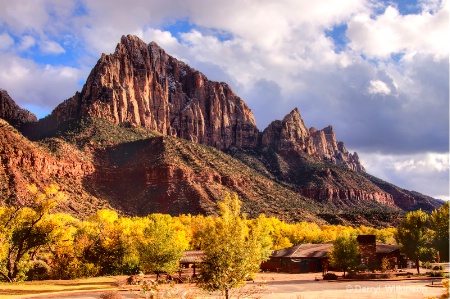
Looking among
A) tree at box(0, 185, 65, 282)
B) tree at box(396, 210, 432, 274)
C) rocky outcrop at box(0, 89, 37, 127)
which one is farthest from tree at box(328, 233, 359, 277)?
rocky outcrop at box(0, 89, 37, 127)

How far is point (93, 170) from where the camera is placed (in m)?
135

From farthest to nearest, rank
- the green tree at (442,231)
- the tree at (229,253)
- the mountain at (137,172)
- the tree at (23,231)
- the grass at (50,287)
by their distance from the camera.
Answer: the mountain at (137,172) < the green tree at (442,231) < the tree at (23,231) < the grass at (50,287) < the tree at (229,253)

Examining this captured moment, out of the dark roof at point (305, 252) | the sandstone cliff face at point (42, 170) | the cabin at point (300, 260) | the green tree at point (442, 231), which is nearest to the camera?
the green tree at point (442, 231)

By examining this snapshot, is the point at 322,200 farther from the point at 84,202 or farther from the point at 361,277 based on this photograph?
the point at 361,277

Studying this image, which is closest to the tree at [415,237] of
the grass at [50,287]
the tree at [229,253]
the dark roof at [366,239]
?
the dark roof at [366,239]

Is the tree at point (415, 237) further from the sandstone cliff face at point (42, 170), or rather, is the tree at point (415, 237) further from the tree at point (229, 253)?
the sandstone cliff face at point (42, 170)

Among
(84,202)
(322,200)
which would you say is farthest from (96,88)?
(322,200)

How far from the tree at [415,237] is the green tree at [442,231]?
1.84 meters

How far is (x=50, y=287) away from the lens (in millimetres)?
41062

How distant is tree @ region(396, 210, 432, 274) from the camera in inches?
2243

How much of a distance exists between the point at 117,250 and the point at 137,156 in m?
88.6

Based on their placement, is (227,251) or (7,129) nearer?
(227,251)

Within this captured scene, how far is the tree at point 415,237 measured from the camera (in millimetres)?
56969

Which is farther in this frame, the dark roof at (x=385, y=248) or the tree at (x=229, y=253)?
the dark roof at (x=385, y=248)
